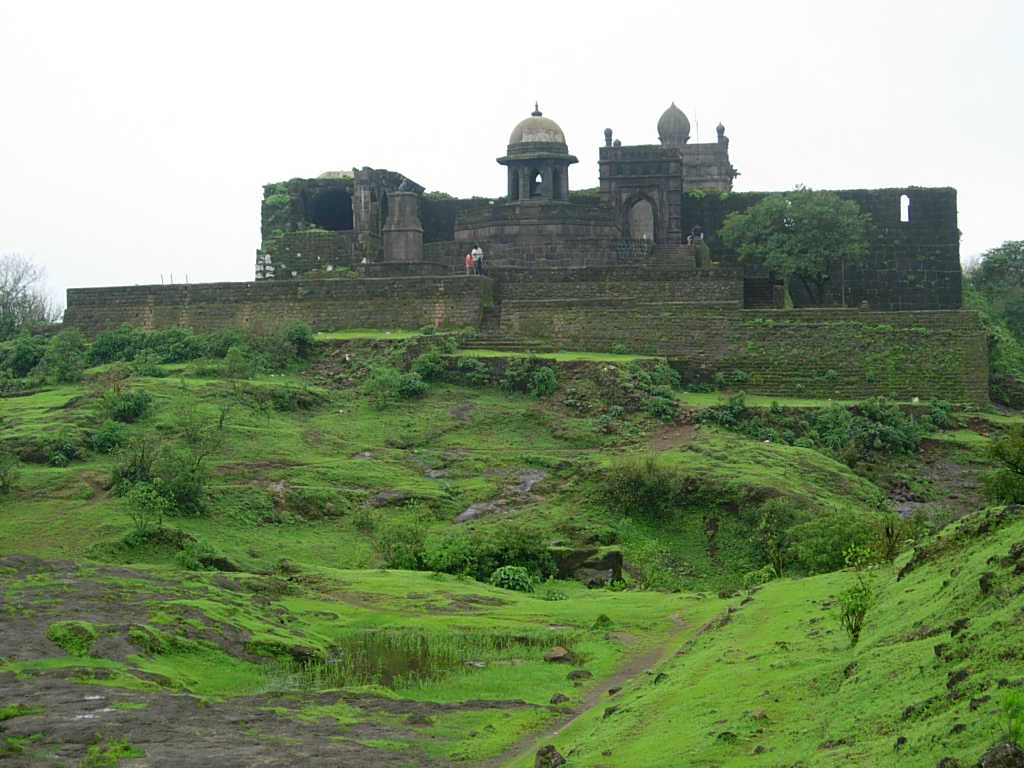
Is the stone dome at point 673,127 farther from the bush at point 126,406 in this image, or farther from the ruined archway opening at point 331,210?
the bush at point 126,406

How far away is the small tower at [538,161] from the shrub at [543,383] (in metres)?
11.9

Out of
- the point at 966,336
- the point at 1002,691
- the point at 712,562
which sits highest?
the point at 966,336

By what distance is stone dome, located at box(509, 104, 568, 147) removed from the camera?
43.8 meters

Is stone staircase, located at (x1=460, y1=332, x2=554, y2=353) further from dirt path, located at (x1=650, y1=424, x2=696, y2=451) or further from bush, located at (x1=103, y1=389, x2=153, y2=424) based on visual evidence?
bush, located at (x1=103, y1=389, x2=153, y2=424)

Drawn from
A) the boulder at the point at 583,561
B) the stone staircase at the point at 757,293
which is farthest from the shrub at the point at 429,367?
the boulder at the point at 583,561

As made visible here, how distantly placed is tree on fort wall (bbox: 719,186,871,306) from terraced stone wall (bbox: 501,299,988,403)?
18.3ft

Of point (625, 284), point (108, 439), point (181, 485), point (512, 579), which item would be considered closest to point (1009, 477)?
point (512, 579)

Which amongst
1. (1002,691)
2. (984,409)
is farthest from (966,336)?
(1002,691)

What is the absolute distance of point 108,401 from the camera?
29219 millimetres

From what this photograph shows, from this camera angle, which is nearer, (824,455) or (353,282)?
(824,455)

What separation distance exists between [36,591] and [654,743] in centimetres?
928

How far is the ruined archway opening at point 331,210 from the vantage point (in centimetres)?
4856

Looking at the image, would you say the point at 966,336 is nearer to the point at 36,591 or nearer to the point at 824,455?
the point at 824,455

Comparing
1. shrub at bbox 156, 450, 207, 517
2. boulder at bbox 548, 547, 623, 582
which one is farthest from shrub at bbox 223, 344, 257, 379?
boulder at bbox 548, 547, 623, 582
